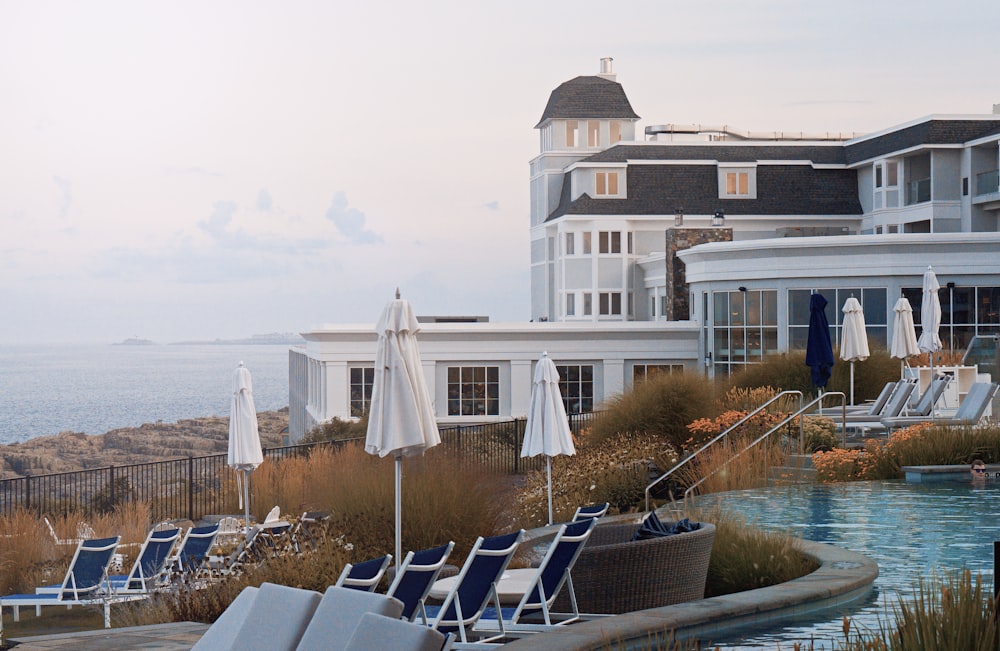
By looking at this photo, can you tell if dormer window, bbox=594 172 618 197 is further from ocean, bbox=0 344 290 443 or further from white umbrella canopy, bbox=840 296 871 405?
ocean, bbox=0 344 290 443

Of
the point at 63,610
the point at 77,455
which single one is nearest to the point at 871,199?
the point at 63,610

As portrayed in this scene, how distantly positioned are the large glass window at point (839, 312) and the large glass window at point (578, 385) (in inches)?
241

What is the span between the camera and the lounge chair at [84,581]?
12.7 meters

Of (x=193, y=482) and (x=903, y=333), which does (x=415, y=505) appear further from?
(x=903, y=333)

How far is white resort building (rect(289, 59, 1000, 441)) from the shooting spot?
3300 centimetres

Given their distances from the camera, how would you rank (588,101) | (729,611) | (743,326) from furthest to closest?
(588,101) < (743,326) < (729,611)

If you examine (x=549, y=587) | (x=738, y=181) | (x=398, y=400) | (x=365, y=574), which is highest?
(x=738, y=181)

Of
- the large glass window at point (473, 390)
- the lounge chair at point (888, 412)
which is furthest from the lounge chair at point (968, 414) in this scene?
the large glass window at point (473, 390)

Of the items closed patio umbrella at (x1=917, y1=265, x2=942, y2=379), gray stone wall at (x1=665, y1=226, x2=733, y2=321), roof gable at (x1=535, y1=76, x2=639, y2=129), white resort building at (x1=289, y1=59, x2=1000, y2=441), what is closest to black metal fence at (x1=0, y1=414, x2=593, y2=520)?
white resort building at (x1=289, y1=59, x2=1000, y2=441)

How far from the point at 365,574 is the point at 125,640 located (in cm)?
262

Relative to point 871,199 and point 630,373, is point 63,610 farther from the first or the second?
point 871,199

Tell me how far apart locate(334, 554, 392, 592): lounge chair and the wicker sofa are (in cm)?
221

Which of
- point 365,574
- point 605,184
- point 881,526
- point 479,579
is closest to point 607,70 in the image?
point 605,184

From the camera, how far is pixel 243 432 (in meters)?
17.7
